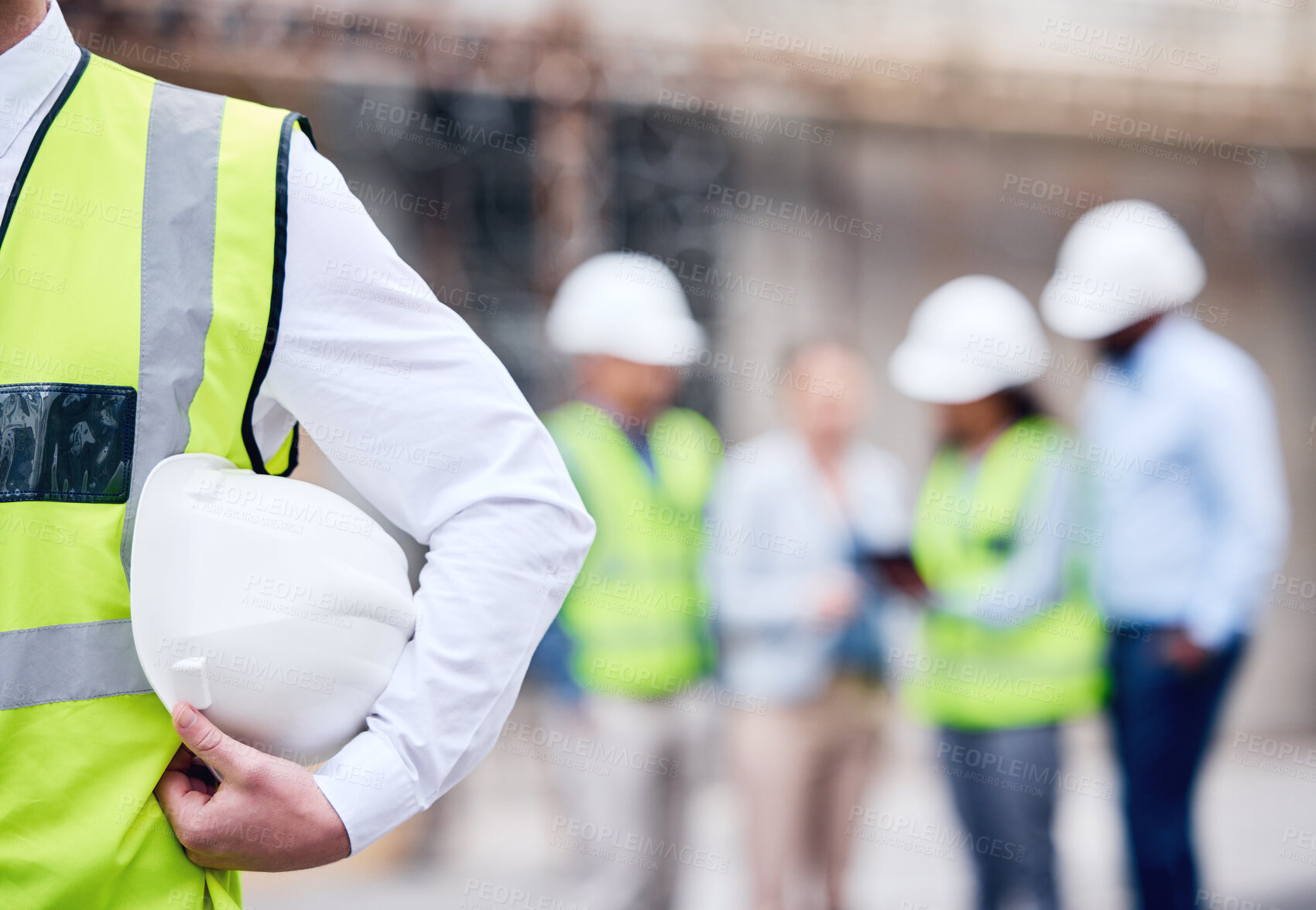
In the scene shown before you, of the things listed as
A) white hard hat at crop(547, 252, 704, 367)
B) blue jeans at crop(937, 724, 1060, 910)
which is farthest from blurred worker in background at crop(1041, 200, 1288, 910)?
white hard hat at crop(547, 252, 704, 367)

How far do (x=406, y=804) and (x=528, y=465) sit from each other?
12.9 inches

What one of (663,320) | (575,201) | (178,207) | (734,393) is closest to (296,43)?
(575,201)

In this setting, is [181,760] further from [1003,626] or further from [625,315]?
[625,315]

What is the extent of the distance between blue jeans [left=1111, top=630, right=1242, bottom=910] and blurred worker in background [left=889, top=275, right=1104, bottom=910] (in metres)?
0.19

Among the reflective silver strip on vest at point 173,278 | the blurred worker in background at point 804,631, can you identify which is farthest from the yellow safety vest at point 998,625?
the reflective silver strip on vest at point 173,278

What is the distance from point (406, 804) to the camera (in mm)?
1114

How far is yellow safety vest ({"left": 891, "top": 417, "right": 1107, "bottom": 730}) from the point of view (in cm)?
368

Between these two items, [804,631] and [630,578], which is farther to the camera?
[804,631]

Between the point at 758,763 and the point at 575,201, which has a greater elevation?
the point at 575,201

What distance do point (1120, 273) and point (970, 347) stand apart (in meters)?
0.54

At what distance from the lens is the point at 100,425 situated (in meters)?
1.03

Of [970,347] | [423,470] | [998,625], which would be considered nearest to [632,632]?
[998,625]

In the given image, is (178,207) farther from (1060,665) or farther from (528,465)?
(1060,665)

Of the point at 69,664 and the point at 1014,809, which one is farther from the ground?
the point at 69,664
